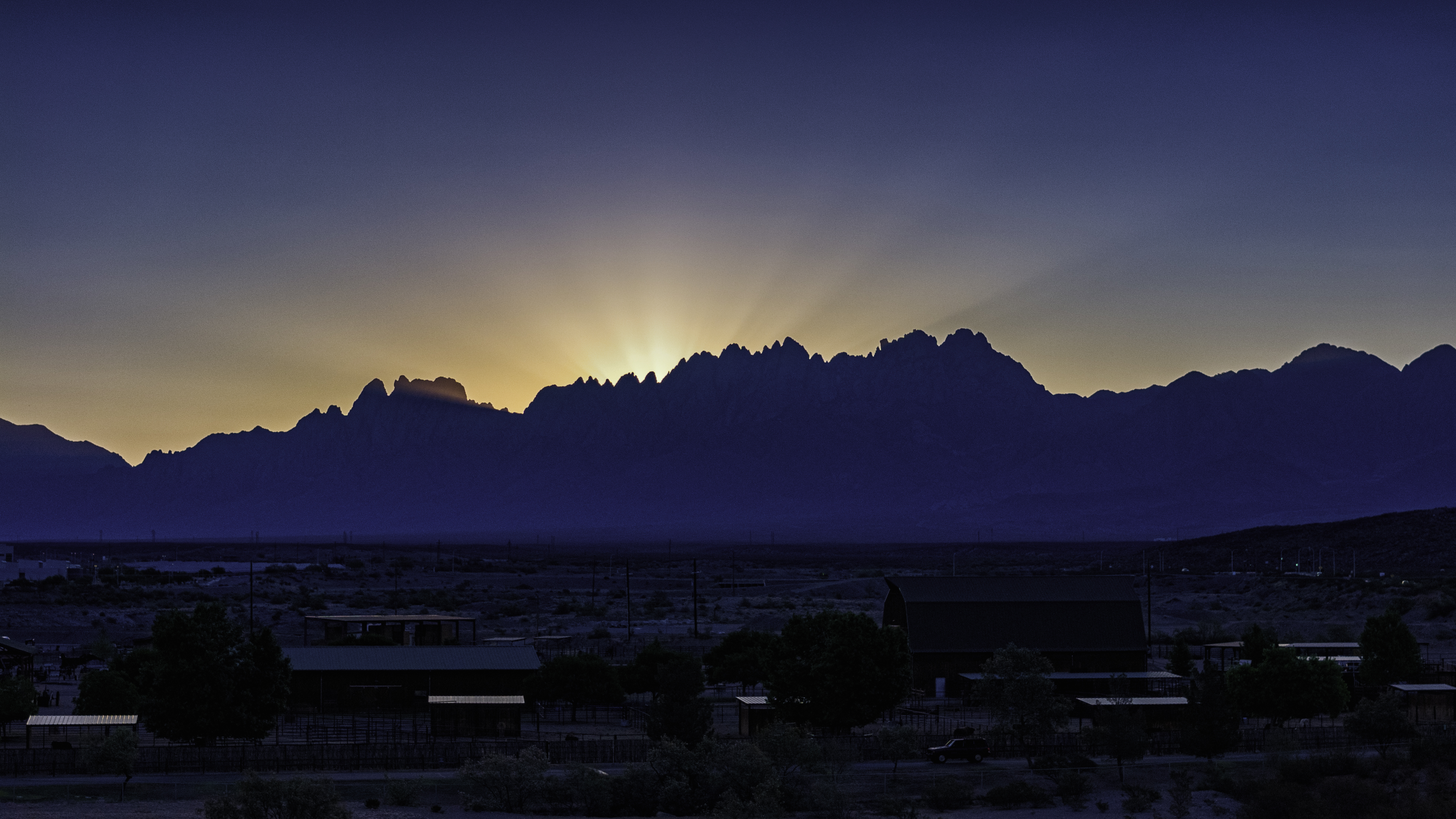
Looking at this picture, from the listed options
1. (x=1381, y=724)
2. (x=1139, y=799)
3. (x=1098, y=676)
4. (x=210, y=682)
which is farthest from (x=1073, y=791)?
(x=210, y=682)

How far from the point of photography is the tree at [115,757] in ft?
141

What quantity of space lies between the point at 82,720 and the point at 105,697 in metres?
3.12

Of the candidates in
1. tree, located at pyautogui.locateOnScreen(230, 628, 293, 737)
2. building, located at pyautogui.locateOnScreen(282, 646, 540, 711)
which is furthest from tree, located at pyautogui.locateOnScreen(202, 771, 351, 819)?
building, located at pyautogui.locateOnScreen(282, 646, 540, 711)

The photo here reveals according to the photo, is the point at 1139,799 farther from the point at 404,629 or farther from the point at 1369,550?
the point at 1369,550

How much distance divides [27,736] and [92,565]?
5638 inches

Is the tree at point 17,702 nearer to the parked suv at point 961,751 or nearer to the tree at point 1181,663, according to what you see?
the parked suv at point 961,751

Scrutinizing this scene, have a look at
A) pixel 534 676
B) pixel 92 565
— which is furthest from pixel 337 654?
pixel 92 565

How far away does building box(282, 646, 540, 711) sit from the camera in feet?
190

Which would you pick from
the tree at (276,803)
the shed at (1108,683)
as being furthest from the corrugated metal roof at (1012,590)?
the tree at (276,803)

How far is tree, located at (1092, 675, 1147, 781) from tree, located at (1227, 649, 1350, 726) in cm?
446

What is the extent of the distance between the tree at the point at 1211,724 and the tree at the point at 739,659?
55.9 feet

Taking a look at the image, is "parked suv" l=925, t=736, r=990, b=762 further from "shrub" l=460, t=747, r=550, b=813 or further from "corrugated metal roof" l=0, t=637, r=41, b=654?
"corrugated metal roof" l=0, t=637, r=41, b=654

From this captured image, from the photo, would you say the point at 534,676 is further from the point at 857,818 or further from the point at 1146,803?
the point at 1146,803

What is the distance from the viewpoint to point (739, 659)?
6431cm
